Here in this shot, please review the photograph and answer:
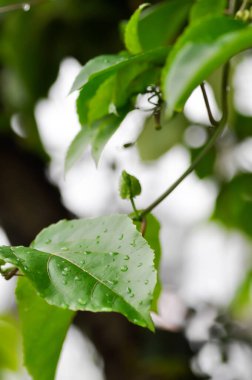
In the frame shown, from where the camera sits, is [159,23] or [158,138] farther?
[158,138]

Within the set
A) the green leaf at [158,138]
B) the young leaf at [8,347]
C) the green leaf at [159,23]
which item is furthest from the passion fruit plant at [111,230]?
the young leaf at [8,347]

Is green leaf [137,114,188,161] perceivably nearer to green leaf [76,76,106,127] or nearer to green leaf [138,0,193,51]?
green leaf [138,0,193,51]

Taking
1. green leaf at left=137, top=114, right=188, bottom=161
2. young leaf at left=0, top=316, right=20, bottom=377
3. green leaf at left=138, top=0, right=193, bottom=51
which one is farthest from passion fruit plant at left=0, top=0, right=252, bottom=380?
young leaf at left=0, top=316, right=20, bottom=377

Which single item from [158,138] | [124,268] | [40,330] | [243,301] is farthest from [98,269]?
[243,301]

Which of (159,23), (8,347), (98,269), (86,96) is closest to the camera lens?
(98,269)

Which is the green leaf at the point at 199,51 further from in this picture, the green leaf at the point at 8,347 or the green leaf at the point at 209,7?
the green leaf at the point at 8,347

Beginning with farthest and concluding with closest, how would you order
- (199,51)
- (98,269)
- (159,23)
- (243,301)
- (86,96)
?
(243,301), (159,23), (86,96), (98,269), (199,51)

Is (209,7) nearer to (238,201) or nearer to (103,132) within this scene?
(103,132)
